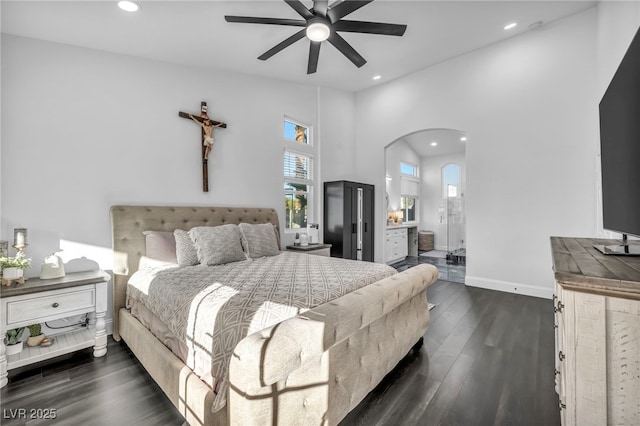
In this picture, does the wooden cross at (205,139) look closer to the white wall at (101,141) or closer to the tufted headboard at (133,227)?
the white wall at (101,141)

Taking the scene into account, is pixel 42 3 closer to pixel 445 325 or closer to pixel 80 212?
pixel 80 212

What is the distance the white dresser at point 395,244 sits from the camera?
629cm

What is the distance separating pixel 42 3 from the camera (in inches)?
91.9

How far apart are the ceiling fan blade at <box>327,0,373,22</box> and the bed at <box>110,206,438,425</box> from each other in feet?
7.04

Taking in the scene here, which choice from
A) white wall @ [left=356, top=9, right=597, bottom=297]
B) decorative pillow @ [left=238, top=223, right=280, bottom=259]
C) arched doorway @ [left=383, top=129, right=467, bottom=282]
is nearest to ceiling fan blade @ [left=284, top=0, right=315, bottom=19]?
decorative pillow @ [left=238, top=223, right=280, bottom=259]

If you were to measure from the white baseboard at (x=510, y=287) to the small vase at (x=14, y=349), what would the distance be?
5.33 metres

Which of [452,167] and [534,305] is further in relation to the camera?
[452,167]

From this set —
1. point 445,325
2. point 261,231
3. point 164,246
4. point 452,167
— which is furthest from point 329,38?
point 452,167

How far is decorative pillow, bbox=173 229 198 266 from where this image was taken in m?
2.85

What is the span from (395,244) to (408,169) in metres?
3.10

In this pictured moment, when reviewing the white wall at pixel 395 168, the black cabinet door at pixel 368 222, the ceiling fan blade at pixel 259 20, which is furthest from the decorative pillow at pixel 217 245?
the white wall at pixel 395 168

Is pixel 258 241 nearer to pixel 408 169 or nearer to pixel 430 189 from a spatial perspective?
pixel 408 169

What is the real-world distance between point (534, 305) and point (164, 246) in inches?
179

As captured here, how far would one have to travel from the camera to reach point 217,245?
9.57 feet
